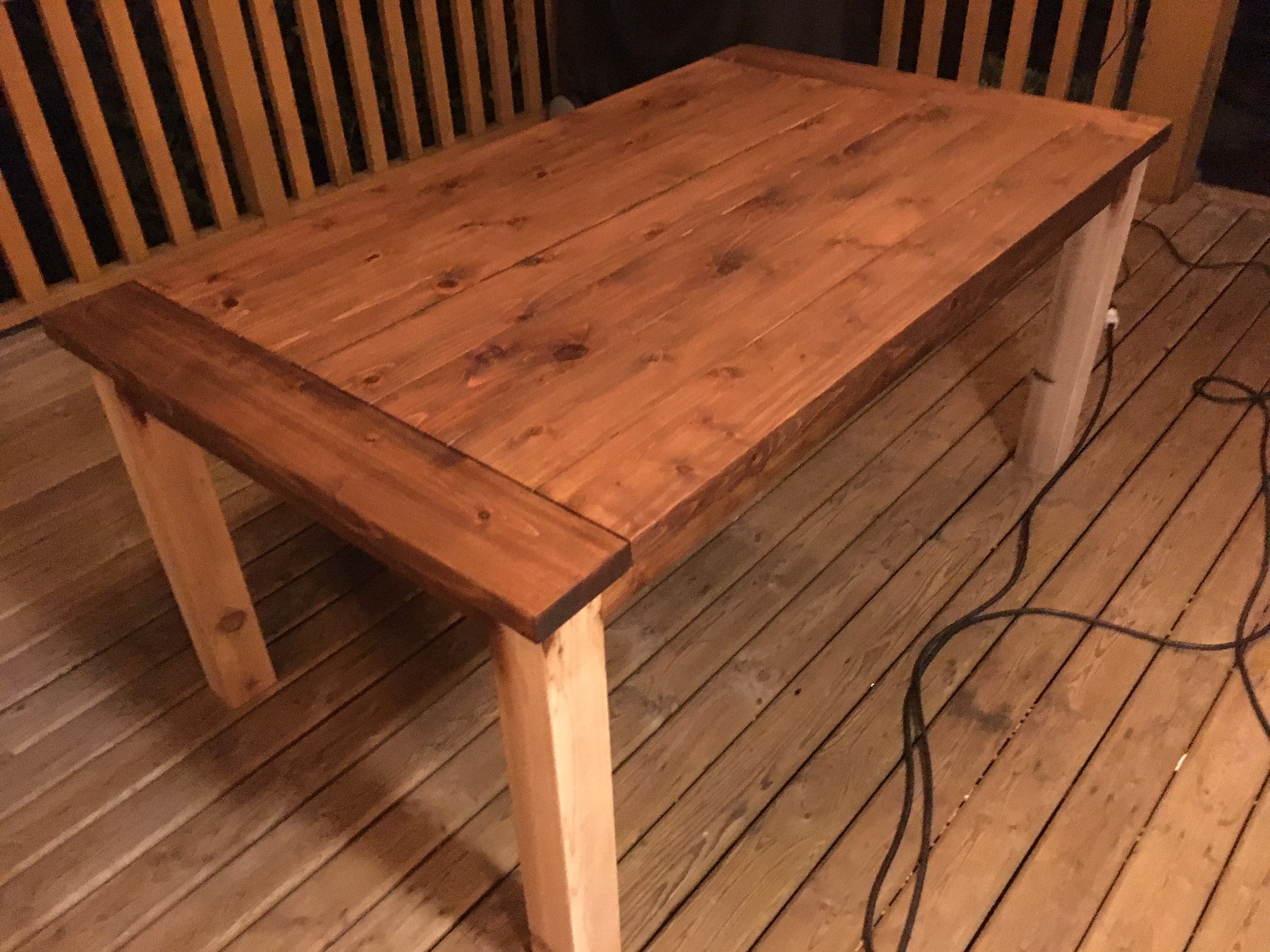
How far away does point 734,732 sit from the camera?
143cm

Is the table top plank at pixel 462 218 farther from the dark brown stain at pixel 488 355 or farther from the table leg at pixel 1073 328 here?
the table leg at pixel 1073 328

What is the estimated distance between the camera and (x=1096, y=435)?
197 cm

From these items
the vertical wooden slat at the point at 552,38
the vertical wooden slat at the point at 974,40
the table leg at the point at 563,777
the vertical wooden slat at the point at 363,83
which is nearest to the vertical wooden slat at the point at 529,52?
the vertical wooden slat at the point at 552,38

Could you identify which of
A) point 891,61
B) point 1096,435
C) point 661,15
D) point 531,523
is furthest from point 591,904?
point 891,61

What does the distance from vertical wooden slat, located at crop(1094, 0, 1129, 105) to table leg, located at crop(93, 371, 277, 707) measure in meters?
2.48

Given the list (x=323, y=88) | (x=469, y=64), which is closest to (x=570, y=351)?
(x=323, y=88)

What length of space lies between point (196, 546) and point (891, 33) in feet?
8.19

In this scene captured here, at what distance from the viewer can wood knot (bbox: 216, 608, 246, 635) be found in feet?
4.59

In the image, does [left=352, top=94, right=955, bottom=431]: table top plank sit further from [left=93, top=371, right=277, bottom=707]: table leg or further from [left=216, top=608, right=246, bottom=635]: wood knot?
[left=216, top=608, right=246, bottom=635]: wood knot

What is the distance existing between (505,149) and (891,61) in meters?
1.89

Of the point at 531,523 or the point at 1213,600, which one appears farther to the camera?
the point at 1213,600

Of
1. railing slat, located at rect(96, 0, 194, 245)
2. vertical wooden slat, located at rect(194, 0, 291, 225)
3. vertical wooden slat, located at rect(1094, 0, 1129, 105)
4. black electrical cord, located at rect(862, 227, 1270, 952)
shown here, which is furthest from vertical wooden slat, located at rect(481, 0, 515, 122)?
black electrical cord, located at rect(862, 227, 1270, 952)

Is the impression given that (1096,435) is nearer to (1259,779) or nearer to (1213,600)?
(1213,600)

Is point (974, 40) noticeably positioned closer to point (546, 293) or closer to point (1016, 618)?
point (1016, 618)
